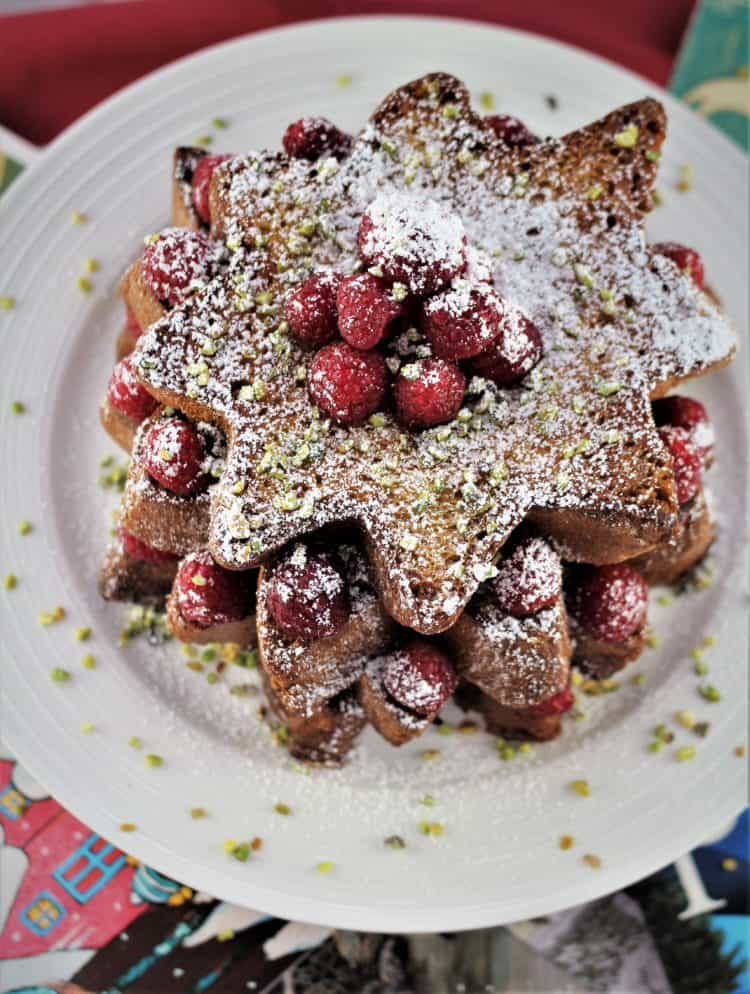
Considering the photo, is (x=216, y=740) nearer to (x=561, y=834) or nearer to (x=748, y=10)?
(x=561, y=834)

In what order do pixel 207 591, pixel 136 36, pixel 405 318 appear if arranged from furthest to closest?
pixel 136 36
pixel 207 591
pixel 405 318

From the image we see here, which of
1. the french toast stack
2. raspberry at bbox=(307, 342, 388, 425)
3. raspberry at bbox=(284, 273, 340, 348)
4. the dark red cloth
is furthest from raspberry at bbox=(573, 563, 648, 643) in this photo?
the dark red cloth

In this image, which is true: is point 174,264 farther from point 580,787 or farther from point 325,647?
point 580,787

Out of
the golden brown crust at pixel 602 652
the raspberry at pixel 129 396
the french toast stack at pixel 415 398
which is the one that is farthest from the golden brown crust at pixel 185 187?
the golden brown crust at pixel 602 652

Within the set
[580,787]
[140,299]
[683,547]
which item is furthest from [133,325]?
[580,787]

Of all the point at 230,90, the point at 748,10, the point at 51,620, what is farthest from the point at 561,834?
the point at 748,10

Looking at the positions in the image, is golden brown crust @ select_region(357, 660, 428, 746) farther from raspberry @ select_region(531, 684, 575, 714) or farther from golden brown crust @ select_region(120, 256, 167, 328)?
golden brown crust @ select_region(120, 256, 167, 328)
